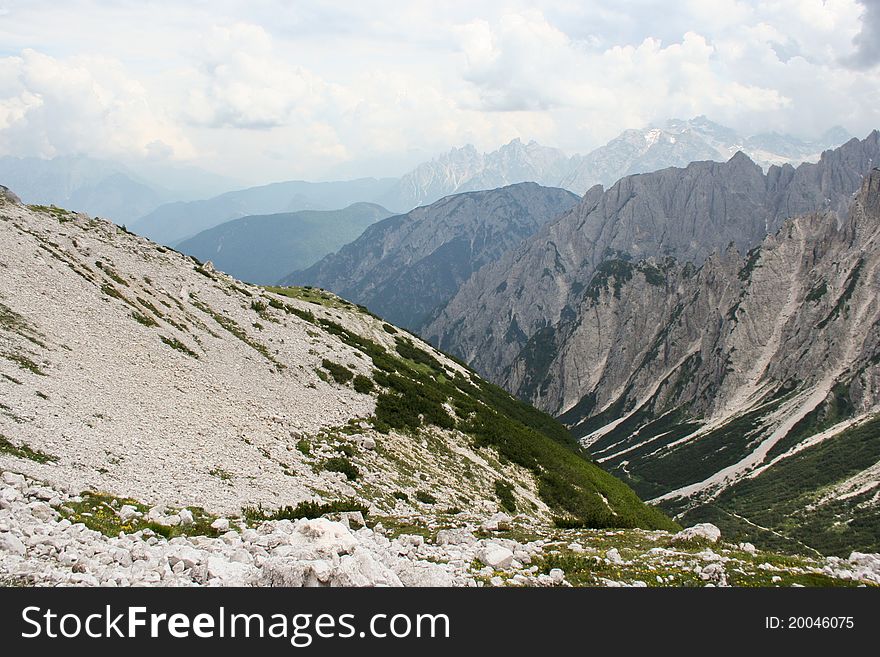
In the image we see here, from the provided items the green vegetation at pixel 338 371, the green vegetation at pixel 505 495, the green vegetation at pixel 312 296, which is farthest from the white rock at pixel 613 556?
the green vegetation at pixel 312 296

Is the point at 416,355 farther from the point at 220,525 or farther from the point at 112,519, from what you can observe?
the point at 112,519

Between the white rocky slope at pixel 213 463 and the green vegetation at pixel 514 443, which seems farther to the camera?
the green vegetation at pixel 514 443

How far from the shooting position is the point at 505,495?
141ft

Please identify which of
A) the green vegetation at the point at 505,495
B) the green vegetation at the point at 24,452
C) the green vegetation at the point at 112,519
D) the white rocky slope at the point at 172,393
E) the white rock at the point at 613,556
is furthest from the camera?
the green vegetation at the point at 505,495

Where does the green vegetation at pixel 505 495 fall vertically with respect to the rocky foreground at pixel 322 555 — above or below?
above

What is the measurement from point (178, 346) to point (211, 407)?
10.3 metres

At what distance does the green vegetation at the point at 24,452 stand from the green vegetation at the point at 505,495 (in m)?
28.4

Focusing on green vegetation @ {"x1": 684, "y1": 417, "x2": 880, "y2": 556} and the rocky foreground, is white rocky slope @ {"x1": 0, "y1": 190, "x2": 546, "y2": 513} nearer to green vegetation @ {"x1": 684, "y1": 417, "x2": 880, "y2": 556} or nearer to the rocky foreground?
the rocky foreground

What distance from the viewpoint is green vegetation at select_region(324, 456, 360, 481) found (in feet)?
114

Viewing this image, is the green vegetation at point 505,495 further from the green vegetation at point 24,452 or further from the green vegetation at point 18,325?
the green vegetation at point 18,325

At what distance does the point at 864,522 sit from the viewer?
132 m

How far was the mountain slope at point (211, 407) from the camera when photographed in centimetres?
2620
